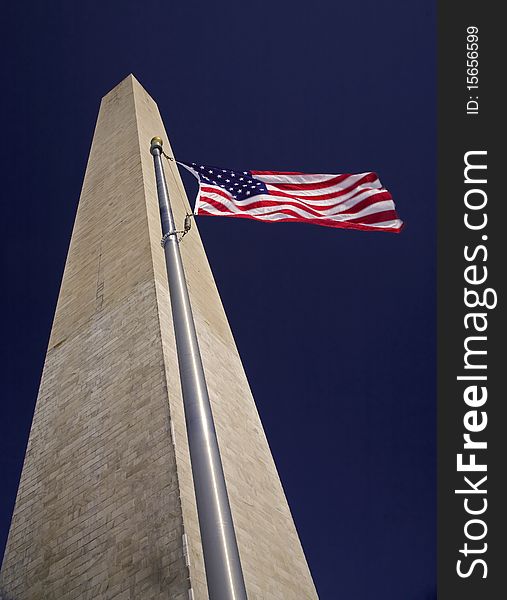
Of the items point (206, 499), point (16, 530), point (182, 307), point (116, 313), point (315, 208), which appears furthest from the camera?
point (116, 313)

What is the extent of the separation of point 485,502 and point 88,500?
→ 627cm

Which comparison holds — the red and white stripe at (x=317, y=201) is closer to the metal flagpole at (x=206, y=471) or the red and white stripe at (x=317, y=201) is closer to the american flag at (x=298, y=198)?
the american flag at (x=298, y=198)

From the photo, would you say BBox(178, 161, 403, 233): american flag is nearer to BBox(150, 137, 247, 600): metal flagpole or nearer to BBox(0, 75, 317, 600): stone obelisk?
BBox(150, 137, 247, 600): metal flagpole

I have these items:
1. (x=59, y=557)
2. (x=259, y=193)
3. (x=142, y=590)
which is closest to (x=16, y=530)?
(x=59, y=557)

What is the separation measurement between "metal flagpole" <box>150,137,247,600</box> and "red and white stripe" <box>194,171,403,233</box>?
2683mm

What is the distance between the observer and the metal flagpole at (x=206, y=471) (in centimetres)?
397

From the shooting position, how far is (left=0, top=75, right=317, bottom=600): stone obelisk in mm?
8766

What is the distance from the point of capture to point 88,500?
10141 mm

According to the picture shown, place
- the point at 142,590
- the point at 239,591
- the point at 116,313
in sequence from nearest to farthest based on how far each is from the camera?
the point at 239,591 → the point at 142,590 → the point at 116,313

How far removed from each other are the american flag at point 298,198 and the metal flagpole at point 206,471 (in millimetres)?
2644

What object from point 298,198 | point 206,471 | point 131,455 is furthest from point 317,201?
point 206,471

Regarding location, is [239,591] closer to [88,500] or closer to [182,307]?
[182,307]

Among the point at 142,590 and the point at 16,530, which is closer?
the point at 142,590

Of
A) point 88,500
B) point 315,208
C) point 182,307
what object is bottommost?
point 88,500
